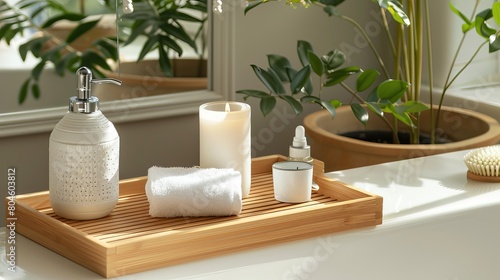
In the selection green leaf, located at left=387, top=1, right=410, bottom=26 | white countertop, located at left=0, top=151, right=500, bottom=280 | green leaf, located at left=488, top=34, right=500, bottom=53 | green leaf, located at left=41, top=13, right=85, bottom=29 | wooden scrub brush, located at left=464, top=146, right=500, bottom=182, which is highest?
green leaf, located at left=387, top=1, right=410, bottom=26

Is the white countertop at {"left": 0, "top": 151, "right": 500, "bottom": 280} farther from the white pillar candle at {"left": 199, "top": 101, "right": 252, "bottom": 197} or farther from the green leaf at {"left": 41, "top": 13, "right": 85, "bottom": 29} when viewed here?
the green leaf at {"left": 41, "top": 13, "right": 85, "bottom": 29}

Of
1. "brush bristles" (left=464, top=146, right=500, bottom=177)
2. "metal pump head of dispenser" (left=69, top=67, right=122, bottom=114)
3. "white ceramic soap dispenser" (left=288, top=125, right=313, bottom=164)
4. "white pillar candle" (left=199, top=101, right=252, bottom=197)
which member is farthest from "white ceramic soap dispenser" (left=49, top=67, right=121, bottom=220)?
"brush bristles" (left=464, top=146, right=500, bottom=177)

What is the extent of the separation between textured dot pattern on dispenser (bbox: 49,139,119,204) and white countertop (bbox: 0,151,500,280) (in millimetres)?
88

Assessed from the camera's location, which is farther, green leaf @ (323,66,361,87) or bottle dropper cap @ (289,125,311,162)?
green leaf @ (323,66,361,87)

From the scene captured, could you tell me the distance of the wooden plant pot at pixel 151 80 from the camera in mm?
1688

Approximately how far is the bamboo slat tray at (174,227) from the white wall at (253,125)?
1.19 ft

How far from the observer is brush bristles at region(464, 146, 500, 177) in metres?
1.52

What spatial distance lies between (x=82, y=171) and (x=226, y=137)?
232mm

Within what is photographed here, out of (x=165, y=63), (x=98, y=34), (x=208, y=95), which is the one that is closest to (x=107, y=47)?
(x=98, y=34)

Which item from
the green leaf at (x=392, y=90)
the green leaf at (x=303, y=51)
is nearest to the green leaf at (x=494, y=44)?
the green leaf at (x=392, y=90)

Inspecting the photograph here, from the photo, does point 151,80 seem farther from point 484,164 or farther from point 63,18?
point 484,164

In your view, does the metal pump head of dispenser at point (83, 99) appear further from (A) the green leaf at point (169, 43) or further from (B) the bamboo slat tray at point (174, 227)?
(A) the green leaf at point (169, 43)

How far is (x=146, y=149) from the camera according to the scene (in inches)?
70.3

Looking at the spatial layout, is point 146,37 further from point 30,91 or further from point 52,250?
point 52,250
